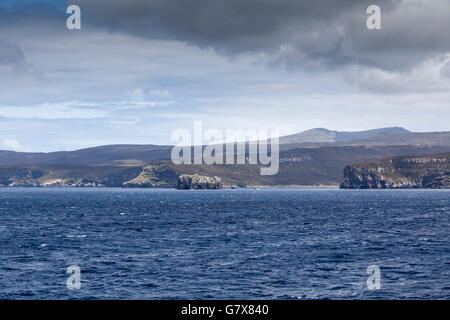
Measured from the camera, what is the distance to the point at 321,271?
62719mm

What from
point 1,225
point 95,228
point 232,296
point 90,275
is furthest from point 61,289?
point 1,225

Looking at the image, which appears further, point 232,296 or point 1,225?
point 1,225

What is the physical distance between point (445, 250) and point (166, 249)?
43.0 metres

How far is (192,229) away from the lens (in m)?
116

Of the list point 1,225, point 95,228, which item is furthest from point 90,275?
point 1,225

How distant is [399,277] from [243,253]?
25.3 meters

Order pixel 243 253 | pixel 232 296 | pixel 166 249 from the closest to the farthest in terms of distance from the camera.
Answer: pixel 232 296, pixel 243 253, pixel 166 249
